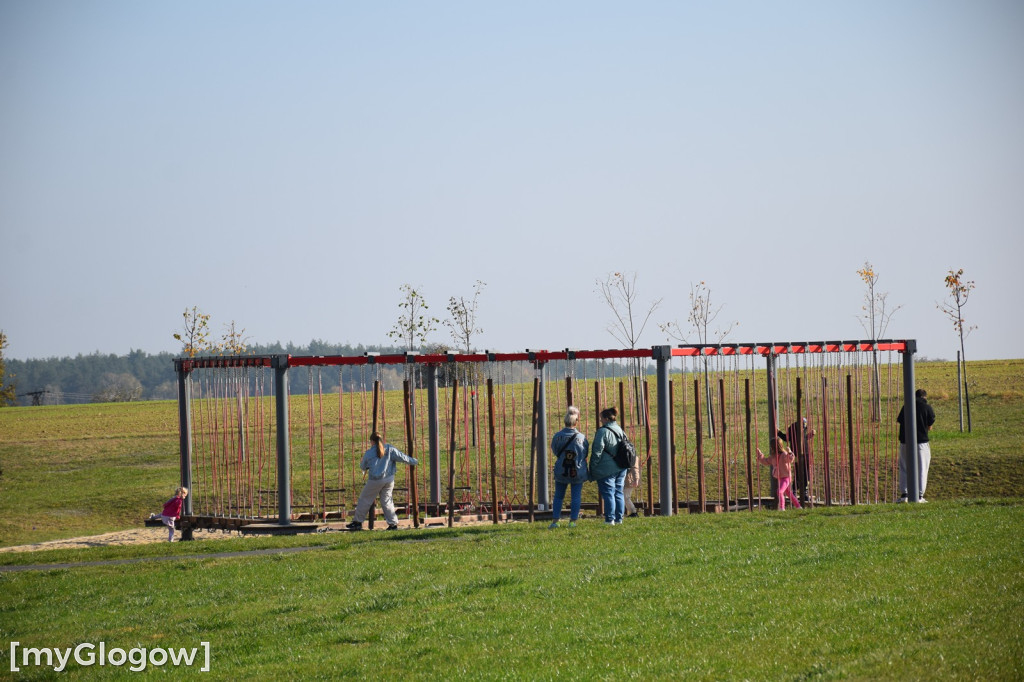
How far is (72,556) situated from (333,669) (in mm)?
9172

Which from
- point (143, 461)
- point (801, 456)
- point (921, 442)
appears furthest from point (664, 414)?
point (143, 461)

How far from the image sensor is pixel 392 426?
47.5 metres

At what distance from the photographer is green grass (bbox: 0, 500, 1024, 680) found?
9.66 meters

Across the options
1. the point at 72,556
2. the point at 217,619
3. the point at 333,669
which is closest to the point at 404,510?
the point at 72,556

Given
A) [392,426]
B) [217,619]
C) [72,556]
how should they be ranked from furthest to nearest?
[392,426] < [72,556] < [217,619]

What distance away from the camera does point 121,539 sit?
79.7ft

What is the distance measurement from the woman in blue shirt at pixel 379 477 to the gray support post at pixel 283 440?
1.65 metres

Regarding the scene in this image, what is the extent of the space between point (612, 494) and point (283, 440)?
6437mm

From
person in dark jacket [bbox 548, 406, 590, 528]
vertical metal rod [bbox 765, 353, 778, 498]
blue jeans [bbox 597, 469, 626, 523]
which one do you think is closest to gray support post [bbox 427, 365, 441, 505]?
person in dark jacket [bbox 548, 406, 590, 528]

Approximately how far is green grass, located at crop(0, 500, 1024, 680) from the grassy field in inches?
1.2

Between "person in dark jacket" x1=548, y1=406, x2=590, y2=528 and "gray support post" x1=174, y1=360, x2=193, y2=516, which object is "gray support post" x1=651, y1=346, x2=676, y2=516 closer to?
"person in dark jacket" x1=548, y1=406, x2=590, y2=528

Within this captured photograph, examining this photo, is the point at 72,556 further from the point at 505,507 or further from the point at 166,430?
the point at 166,430

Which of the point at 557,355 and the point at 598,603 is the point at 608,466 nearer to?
the point at 557,355

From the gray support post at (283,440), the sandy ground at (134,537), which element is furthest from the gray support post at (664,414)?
the gray support post at (283,440)
